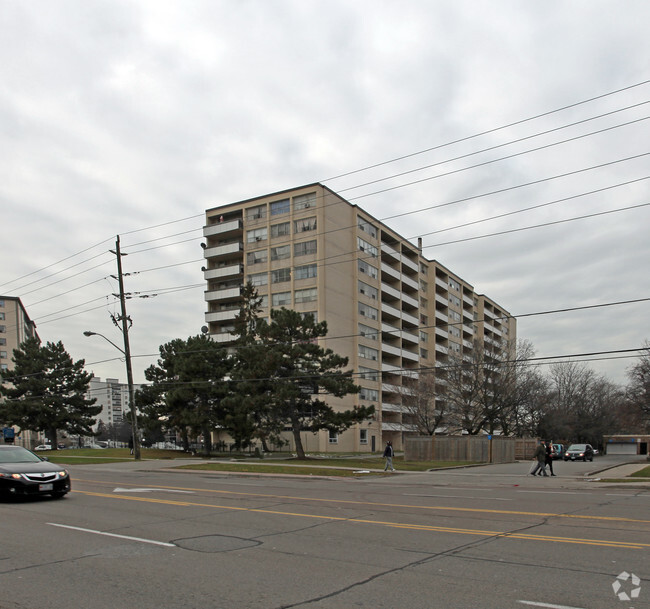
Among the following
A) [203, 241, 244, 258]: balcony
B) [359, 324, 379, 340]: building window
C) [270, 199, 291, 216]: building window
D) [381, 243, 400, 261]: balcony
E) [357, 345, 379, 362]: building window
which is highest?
[270, 199, 291, 216]: building window

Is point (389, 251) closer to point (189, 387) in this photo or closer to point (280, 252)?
point (280, 252)

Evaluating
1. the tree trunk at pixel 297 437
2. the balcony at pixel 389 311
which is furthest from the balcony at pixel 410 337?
the tree trunk at pixel 297 437

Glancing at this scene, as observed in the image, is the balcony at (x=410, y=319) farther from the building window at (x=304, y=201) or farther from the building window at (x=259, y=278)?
the building window at (x=304, y=201)

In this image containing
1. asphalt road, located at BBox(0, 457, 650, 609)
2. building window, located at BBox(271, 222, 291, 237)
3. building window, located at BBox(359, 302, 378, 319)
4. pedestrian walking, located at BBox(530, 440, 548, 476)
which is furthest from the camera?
building window, located at BBox(359, 302, 378, 319)

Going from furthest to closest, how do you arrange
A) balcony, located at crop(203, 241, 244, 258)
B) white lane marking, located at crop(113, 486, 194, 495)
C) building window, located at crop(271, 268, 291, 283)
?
balcony, located at crop(203, 241, 244, 258)
building window, located at crop(271, 268, 291, 283)
white lane marking, located at crop(113, 486, 194, 495)

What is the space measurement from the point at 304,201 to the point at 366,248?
11.3 m

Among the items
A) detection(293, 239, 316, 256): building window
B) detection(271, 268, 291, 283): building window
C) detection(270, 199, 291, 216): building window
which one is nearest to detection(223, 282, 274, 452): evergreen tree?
detection(271, 268, 291, 283): building window

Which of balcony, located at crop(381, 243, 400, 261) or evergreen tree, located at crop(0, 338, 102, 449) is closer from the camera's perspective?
evergreen tree, located at crop(0, 338, 102, 449)

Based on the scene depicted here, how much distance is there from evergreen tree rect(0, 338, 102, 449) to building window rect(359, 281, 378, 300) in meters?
32.7

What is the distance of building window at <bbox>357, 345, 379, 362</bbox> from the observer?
71938mm

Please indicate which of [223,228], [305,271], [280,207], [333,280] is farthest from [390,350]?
[223,228]

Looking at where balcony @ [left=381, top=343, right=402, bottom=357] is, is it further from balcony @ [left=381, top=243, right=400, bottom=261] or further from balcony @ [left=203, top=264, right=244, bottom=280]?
balcony @ [left=203, top=264, right=244, bottom=280]

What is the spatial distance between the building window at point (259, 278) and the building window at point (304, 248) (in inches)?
185

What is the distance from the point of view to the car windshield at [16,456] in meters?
14.7
